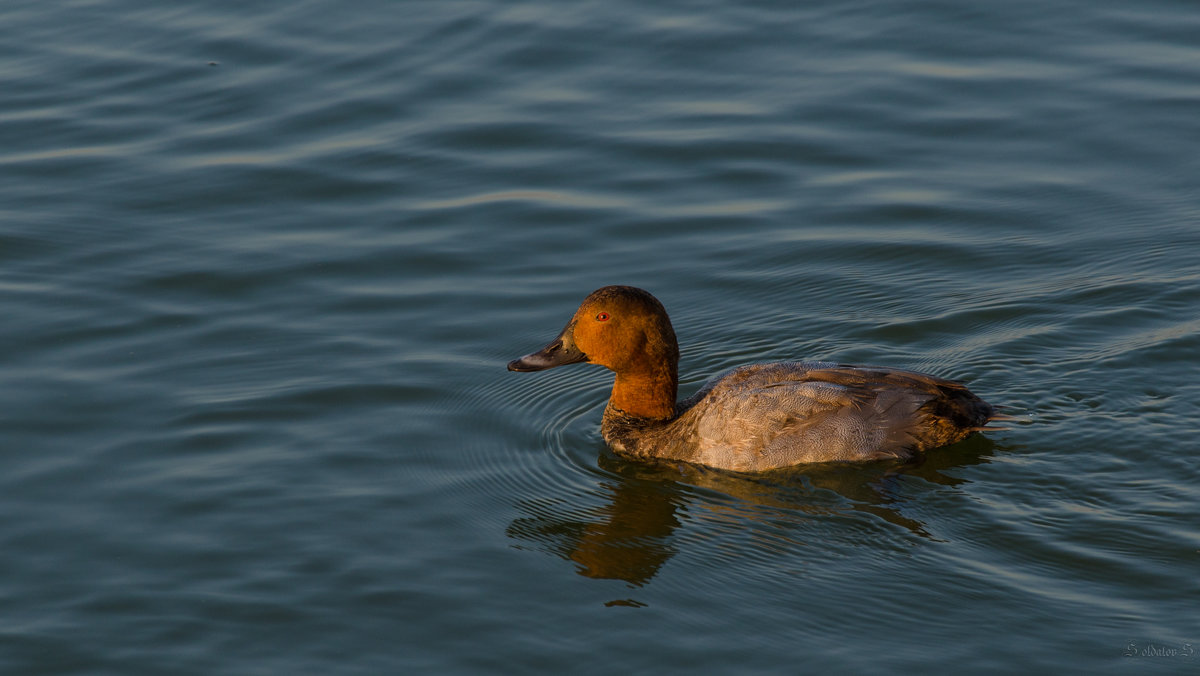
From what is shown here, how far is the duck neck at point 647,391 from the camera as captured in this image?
934 centimetres

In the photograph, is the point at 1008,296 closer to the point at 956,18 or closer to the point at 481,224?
the point at 481,224

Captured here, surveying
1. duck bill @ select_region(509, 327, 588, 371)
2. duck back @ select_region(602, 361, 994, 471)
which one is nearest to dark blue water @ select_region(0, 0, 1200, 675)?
duck back @ select_region(602, 361, 994, 471)

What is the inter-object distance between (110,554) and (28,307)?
3580 mm

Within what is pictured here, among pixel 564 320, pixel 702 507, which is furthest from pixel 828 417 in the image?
pixel 564 320

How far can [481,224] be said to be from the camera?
11.9 metres

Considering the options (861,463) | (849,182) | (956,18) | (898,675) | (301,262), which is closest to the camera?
(898,675)

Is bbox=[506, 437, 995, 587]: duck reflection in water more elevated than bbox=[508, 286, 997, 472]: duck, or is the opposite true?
bbox=[508, 286, 997, 472]: duck

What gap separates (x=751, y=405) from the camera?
879cm

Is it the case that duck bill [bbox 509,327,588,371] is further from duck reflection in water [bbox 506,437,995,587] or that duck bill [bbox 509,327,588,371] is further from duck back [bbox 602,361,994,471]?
duck back [bbox 602,361,994,471]

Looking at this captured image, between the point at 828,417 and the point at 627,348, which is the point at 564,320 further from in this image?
the point at 828,417

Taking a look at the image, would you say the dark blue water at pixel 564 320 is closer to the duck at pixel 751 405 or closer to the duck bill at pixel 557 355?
the duck at pixel 751 405

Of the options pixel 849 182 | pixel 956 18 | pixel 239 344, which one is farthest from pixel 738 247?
pixel 956 18

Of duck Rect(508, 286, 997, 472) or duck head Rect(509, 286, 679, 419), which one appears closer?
duck Rect(508, 286, 997, 472)

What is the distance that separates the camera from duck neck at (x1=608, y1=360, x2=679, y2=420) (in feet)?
30.6
